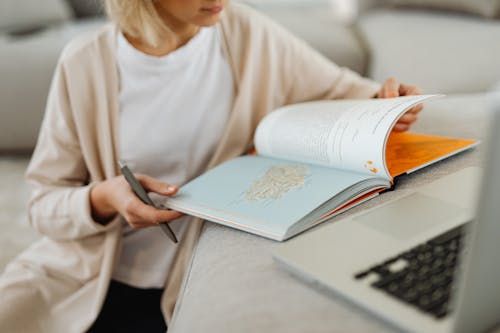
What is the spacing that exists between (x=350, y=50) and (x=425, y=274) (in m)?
1.19

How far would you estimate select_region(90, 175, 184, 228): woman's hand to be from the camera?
715 mm

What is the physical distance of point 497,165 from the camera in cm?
31

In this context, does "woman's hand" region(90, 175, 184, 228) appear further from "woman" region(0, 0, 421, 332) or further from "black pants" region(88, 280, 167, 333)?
"black pants" region(88, 280, 167, 333)

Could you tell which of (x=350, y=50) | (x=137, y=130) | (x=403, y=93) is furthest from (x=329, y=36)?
(x=137, y=130)

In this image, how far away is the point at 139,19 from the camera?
2.87ft

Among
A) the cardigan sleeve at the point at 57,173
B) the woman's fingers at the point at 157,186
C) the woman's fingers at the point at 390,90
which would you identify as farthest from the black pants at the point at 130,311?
the woman's fingers at the point at 390,90

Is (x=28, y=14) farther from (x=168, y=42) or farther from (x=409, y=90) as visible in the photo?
(x=409, y=90)

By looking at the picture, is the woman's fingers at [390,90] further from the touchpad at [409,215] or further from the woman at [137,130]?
the touchpad at [409,215]

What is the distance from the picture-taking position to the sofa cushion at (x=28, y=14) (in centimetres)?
160

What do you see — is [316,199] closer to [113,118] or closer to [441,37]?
[113,118]

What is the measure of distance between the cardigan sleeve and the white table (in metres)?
0.28

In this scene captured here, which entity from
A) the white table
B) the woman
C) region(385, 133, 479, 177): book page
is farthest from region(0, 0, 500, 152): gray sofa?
the white table

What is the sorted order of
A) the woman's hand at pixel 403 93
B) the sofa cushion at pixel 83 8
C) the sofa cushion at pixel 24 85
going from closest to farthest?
1. the woman's hand at pixel 403 93
2. the sofa cushion at pixel 24 85
3. the sofa cushion at pixel 83 8

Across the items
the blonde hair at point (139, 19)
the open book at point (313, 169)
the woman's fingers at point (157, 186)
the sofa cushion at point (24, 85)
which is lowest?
the sofa cushion at point (24, 85)
